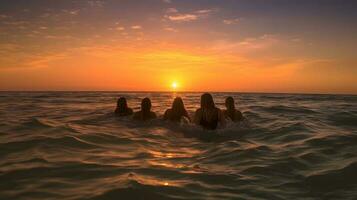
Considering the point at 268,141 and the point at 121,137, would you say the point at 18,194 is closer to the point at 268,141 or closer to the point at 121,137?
the point at 121,137

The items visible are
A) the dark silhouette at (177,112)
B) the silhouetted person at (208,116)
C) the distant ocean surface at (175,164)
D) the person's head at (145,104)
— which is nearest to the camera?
the distant ocean surface at (175,164)

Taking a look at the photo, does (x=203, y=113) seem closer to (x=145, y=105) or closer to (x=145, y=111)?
(x=145, y=105)

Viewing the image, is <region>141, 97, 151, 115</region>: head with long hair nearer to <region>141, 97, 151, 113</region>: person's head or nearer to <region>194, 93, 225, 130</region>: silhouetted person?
<region>141, 97, 151, 113</region>: person's head

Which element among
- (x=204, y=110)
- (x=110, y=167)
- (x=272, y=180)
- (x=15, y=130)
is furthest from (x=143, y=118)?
(x=272, y=180)

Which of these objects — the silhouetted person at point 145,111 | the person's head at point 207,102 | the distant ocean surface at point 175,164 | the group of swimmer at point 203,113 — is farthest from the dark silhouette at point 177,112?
the distant ocean surface at point 175,164

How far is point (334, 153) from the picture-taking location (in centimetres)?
836

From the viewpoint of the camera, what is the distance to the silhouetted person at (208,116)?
39.3 feet

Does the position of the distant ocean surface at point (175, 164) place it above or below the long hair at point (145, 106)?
below

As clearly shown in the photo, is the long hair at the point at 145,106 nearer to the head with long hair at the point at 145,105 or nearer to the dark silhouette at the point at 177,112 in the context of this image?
the head with long hair at the point at 145,105

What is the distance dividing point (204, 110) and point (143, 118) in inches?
130

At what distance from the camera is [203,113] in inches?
478

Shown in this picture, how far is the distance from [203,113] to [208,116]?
0.22 metres

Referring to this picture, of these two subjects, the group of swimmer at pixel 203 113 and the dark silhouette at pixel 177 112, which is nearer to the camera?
the group of swimmer at pixel 203 113

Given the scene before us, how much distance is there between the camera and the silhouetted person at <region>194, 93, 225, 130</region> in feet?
39.3
